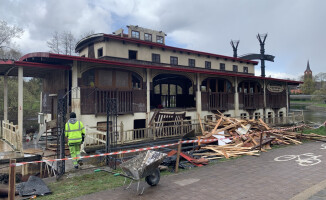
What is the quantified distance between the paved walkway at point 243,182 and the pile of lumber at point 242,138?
1.25 metres

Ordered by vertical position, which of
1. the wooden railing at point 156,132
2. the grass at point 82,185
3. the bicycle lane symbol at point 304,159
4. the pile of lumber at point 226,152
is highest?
the wooden railing at point 156,132

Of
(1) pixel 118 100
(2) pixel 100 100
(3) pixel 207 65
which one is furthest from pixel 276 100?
(2) pixel 100 100

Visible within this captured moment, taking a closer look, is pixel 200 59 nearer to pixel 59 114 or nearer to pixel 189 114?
pixel 189 114

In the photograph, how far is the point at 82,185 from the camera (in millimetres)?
7344

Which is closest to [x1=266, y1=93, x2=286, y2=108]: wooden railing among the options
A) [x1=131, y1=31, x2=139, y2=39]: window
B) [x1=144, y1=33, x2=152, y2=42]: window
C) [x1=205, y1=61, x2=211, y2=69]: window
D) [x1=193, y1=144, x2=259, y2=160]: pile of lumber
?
[x1=205, y1=61, x2=211, y2=69]: window

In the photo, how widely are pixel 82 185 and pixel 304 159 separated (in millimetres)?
9129

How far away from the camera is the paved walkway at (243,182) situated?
633 cm

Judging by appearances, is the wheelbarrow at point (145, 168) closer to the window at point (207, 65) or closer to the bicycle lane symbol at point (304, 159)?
the bicycle lane symbol at point (304, 159)

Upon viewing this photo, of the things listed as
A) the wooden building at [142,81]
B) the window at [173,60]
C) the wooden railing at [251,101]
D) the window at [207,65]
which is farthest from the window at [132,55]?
the wooden railing at [251,101]

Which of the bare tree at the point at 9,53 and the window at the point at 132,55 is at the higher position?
the bare tree at the point at 9,53

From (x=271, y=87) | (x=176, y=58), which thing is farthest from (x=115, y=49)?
(x=271, y=87)

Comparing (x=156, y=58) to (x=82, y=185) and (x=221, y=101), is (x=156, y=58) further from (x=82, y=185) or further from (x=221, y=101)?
(x=82, y=185)

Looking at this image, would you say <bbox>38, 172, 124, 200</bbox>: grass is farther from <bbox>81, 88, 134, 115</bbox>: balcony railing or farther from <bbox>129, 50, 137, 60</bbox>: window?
<bbox>129, 50, 137, 60</bbox>: window

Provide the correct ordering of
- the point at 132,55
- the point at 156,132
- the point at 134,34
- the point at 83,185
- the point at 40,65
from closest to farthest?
the point at 83,185, the point at 40,65, the point at 156,132, the point at 132,55, the point at 134,34
